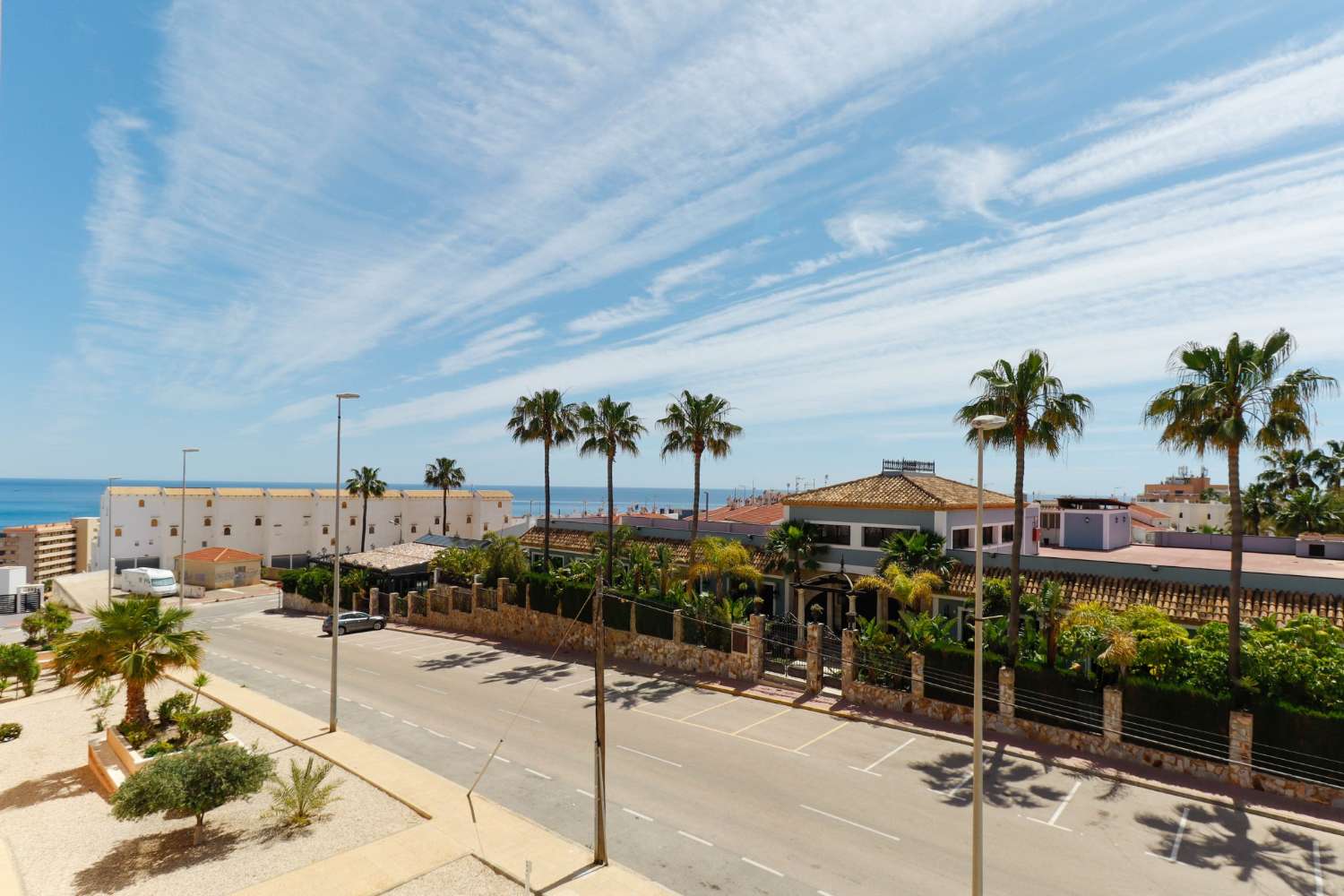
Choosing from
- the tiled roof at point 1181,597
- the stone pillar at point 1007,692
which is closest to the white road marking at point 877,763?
the stone pillar at point 1007,692

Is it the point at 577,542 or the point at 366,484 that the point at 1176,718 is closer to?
the point at 577,542

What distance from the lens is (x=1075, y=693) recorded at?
24.8m

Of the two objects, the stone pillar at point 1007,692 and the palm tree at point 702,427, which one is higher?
the palm tree at point 702,427

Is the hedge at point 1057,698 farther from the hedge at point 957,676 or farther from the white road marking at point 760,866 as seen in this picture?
the white road marking at point 760,866

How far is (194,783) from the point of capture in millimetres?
17062

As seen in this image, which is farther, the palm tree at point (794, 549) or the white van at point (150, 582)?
the white van at point (150, 582)

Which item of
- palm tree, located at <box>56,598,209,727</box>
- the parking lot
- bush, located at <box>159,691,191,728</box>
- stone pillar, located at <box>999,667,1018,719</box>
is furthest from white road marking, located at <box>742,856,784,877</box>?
bush, located at <box>159,691,191,728</box>

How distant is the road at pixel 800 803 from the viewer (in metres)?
16.5

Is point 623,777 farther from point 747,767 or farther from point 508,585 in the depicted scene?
point 508,585

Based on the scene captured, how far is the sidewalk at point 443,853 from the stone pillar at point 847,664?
51.1ft

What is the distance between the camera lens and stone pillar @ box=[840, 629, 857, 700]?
30031 mm

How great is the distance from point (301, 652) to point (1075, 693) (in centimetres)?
3782

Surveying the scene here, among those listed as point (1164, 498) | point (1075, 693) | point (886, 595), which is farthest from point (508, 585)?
point (1164, 498)

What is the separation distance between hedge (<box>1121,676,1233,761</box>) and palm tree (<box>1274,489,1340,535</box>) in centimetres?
3537
